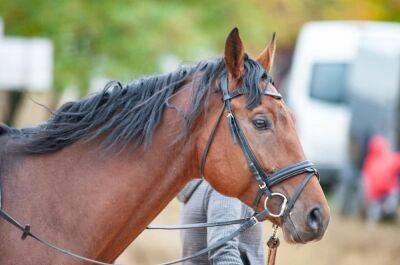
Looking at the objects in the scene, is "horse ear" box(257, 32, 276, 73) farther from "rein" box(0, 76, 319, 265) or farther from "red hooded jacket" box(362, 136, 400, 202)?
"red hooded jacket" box(362, 136, 400, 202)

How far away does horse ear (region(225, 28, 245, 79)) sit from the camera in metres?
5.10

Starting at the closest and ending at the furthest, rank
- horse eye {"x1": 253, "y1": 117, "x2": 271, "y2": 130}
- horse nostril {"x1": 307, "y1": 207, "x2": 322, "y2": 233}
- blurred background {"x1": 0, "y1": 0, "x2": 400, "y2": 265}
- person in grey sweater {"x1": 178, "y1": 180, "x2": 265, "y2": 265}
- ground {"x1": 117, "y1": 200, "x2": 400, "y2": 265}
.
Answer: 1. horse nostril {"x1": 307, "y1": 207, "x2": 322, "y2": 233}
2. horse eye {"x1": 253, "y1": 117, "x2": 271, "y2": 130}
3. person in grey sweater {"x1": 178, "y1": 180, "x2": 265, "y2": 265}
4. ground {"x1": 117, "y1": 200, "x2": 400, "y2": 265}
5. blurred background {"x1": 0, "y1": 0, "x2": 400, "y2": 265}

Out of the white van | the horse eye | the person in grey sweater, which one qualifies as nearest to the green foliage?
the white van

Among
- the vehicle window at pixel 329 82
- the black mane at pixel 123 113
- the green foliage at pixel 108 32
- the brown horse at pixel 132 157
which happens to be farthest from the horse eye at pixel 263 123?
the vehicle window at pixel 329 82

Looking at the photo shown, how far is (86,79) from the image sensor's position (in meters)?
16.1

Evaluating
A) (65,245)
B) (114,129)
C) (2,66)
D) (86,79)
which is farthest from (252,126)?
(86,79)

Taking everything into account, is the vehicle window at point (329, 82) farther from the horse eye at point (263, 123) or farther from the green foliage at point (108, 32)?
the horse eye at point (263, 123)

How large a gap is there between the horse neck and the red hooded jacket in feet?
36.0

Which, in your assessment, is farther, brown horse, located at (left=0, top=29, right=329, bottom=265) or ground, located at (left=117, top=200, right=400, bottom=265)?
ground, located at (left=117, top=200, right=400, bottom=265)

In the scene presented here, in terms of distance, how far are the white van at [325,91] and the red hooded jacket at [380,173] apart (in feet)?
3.97

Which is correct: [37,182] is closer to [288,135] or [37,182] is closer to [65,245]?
[65,245]

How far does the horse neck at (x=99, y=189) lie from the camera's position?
17.0 ft

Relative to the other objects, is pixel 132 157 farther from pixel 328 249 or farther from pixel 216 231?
pixel 328 249

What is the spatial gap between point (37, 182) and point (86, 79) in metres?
11.0
